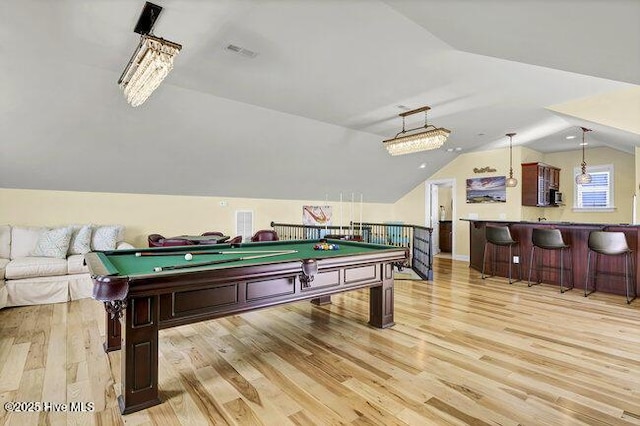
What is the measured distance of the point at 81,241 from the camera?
4.86 m

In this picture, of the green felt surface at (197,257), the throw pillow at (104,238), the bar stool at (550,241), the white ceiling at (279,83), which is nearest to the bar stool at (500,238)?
the bar stool at (550,241)

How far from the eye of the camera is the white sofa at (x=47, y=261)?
13.3ft

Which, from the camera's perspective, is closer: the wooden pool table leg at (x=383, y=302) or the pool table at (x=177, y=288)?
the pool table at (x=177, y=288)

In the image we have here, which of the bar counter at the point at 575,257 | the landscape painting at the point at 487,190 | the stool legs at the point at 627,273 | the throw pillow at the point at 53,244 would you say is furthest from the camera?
the landscape painting at the point at 487,190

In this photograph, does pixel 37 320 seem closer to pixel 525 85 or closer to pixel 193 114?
pixel 193 114

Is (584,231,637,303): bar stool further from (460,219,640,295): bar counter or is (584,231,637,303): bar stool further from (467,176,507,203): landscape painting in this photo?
(467,176,507,203): landscape painting

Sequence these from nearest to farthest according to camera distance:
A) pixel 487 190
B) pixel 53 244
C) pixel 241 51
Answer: pixel 241 51 → pixel 53 244 → pixel 487 190

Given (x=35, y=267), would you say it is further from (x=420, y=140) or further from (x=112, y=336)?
(x=420, y=140)

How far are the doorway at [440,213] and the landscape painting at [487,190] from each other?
22.1 inches

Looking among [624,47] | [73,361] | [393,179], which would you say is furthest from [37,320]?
[393,179]

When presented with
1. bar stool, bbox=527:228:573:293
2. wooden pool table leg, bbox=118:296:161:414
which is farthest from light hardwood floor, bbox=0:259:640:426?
bar stool, bbox=527:228:573:293

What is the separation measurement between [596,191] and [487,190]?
261cm

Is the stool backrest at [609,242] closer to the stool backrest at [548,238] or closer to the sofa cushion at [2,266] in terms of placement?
the stool backrest at [548,238]

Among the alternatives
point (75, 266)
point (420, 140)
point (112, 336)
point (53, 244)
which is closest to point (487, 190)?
point (420, 140)
